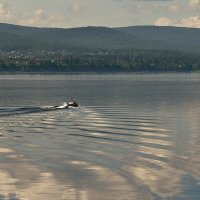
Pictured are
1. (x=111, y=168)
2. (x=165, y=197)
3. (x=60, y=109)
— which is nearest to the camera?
(x=165, y=197)

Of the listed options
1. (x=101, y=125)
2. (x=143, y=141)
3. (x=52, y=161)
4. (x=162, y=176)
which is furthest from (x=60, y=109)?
(x=162, y=176)

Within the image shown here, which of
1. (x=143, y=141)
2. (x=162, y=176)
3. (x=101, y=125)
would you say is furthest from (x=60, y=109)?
(x=162, y=176)

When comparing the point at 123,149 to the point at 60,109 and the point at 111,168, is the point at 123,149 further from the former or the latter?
the point at 60,109

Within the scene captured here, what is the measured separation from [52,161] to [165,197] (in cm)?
1041

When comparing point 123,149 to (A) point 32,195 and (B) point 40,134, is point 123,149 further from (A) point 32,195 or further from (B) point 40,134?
(A) point 32,195

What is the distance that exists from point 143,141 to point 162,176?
12.4 m

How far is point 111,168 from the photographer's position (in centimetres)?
3506

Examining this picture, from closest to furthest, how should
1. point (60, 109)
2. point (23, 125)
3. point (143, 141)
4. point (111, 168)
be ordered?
point (111, 168) → point (143, 141) → point (23, 125) → point (60, 109)

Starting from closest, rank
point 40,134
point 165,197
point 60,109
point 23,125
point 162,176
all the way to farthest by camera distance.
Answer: point 165,197, point 162,176, point 40,134, point 23,125, point 60,109

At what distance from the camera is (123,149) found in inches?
1647

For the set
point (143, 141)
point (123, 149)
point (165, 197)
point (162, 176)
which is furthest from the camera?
point (143, 141)

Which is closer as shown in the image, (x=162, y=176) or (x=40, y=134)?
(x=162, y=176)

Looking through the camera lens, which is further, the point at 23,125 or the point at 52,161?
the point at 23,125

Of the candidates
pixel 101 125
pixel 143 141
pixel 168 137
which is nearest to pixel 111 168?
pixel 143 141
